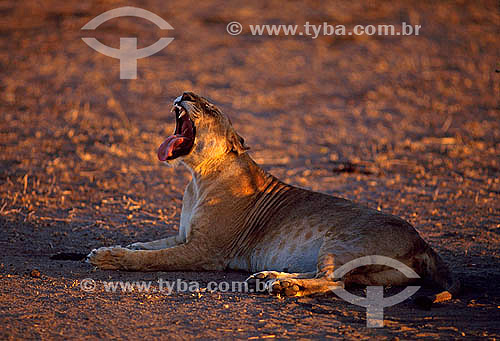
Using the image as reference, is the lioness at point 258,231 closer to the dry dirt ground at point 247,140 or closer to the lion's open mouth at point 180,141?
the lion's open mouth at point 180,141

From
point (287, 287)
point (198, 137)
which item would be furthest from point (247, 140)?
point (287, 287)

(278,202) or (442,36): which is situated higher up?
(442,36)

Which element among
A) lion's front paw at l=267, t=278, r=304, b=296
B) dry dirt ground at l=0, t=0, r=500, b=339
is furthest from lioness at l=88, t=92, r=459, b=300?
dry dirt ground at l=0, t=0, r=500, b=339

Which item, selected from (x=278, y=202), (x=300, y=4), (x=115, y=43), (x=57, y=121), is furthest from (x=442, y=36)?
(x=278, y=202)

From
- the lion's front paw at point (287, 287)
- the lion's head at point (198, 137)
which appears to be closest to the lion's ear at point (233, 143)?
the lion's head at point (198, 137)

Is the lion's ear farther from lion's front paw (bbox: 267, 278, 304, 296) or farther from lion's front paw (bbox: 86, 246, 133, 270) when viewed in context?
lion's front paw (bbox: 267, 278, 304, 296)

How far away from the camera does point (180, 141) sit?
628 centimetres

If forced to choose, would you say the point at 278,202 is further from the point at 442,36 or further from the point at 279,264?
the point at 442,36

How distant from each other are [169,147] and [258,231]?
Answer: 3.47 feet

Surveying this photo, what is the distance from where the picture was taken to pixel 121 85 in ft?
48.1

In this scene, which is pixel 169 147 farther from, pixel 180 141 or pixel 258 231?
pixel 258 231

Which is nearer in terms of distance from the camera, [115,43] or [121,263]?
[121,263]

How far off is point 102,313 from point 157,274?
3.62 feet

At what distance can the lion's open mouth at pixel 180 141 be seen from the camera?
20.3ft
